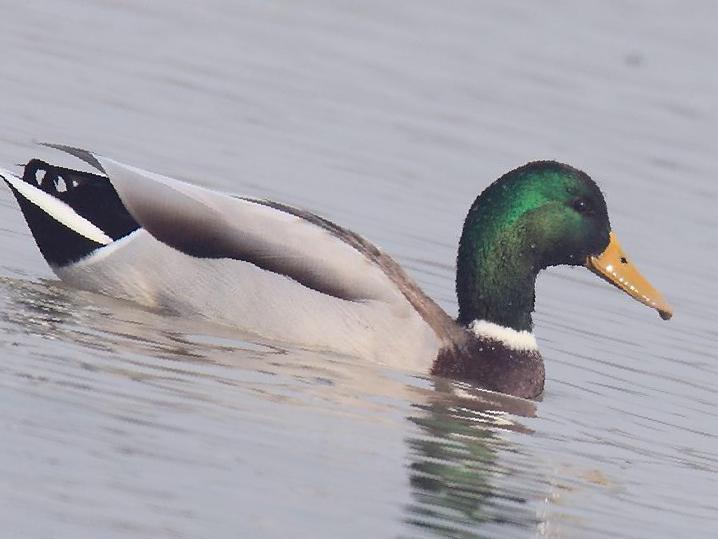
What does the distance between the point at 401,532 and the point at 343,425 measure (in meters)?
1.51

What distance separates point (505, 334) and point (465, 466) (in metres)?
2.19

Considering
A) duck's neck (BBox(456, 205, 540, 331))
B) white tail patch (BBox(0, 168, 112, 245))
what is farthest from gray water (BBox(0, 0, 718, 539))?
duck's neck (BBox(456, 205, 540, 331))

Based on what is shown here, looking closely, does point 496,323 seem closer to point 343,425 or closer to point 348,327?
point 348,327

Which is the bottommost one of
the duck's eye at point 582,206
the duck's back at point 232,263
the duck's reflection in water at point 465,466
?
the duck's reflection in water at point 465,466

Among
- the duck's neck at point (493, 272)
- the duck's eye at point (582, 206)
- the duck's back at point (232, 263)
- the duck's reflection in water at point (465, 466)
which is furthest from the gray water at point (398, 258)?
the duck's eye at point (582, 206)

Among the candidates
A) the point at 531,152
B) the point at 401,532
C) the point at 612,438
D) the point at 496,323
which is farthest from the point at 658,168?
the point at 401,532

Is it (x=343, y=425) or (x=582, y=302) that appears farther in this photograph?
(x=582, y=302)

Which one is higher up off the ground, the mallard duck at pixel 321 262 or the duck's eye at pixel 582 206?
the duck's eye at pixel 582 206

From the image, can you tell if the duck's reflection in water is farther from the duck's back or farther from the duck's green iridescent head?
the duck's green iridescent head

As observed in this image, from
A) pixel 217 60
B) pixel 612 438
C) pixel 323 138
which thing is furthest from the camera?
pixel 217 60

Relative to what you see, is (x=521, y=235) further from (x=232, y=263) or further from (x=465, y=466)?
(x=465, y=466)

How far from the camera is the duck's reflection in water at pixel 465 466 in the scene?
8.41 m

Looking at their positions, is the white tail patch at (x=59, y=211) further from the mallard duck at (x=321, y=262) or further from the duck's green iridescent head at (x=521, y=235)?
the duck's green iridescent head at (x=521, y=235)

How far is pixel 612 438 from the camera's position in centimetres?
1040
